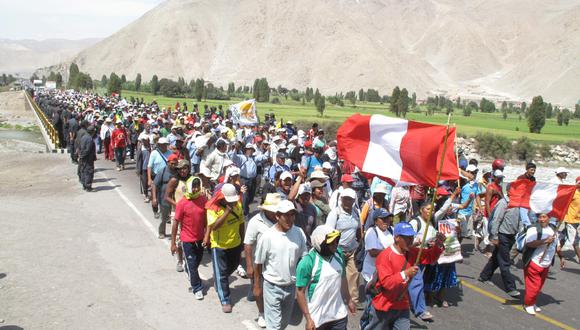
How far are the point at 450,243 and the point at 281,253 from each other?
10.4 feet

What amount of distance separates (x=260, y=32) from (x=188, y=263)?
5399 inches

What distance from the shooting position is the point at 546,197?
25.2 ft

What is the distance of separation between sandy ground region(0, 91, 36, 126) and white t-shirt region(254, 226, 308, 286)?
46.9 m

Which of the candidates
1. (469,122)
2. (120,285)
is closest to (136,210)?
(120,285)

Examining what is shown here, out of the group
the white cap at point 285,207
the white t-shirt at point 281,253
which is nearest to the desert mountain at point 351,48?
the white t-shirt at point 281,253

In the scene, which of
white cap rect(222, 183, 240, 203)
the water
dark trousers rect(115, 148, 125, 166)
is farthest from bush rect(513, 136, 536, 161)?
white cap rect(222, 183, 240, 203)

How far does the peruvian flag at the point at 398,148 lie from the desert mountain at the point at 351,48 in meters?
109

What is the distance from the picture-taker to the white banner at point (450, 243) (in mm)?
7445

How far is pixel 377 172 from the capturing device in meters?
6.56

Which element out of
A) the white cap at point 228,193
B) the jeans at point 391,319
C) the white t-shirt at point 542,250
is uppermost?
the white cap at point 228,193

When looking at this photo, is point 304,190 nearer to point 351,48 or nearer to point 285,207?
point 285,207

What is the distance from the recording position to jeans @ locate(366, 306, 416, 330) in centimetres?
518

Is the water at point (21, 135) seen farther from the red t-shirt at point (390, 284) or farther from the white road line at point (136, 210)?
the red t-shirt at point (390, 284)

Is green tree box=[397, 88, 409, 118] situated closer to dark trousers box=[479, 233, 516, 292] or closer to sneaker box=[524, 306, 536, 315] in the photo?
dark trousers box=[479, 233, 516, 292]
